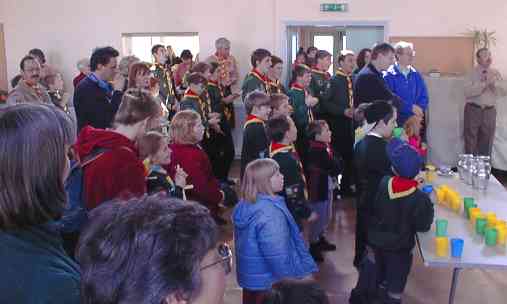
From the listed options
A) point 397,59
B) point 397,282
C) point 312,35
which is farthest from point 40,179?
point 312,35

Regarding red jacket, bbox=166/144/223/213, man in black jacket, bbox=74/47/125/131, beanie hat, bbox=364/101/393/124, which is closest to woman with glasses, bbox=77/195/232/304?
beanie hat, bbox=364/101/393/124

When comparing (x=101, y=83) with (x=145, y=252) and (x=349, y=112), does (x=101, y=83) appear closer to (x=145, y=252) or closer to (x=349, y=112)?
(x=349, y=112)

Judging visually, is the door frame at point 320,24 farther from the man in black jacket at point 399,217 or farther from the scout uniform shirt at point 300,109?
the man in black jacket at point 399,217

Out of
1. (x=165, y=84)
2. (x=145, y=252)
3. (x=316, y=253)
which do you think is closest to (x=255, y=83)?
(x=165, y=84)

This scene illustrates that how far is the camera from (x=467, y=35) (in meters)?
7.75

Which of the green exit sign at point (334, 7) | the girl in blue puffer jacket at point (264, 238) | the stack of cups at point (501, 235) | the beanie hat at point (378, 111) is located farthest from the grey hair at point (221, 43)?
the stack of cups at point (501, 235)

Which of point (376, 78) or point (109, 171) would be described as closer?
point (109, 171)

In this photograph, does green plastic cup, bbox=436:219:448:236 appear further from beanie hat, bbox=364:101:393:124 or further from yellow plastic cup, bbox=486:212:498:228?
beanie hat, bbox=364:101:393:124

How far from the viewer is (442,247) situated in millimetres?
2529

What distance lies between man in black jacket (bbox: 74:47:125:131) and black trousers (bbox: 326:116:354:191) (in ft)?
9.60

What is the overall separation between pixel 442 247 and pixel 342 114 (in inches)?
143

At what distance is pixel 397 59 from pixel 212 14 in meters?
3.80

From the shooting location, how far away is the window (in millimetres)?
8727

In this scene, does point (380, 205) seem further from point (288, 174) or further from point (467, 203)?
point (288, 174)
